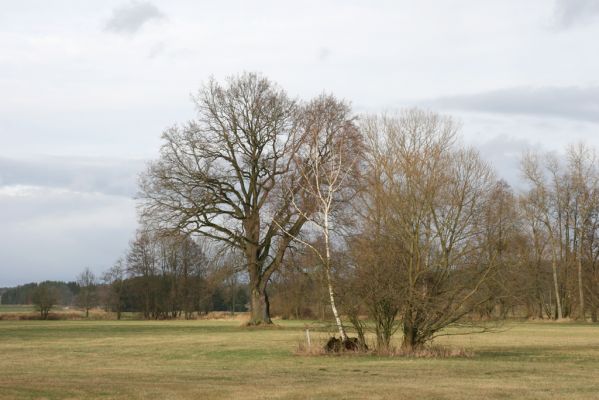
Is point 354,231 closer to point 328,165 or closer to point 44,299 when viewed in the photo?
point 328,165

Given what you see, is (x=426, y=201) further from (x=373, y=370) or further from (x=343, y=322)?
(x=373, y=370)

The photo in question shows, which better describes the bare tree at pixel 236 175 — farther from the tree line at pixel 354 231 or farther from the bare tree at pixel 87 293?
the bare tree at pixel 87 293

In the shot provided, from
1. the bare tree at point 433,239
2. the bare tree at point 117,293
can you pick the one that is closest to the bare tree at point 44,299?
the bare tree at point 117,293

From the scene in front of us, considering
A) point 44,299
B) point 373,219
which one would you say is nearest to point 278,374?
point 373,219

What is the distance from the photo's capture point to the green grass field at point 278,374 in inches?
644

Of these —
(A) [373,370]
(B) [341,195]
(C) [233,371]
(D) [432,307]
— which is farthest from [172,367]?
(B) [341,195]

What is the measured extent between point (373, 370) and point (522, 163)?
211 feet

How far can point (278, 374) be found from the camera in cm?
2156

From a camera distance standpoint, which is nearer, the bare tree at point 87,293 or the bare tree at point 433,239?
the bare tree at point 433,239

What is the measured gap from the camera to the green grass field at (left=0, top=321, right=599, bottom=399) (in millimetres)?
16359

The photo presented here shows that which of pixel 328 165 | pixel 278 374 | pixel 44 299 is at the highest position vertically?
pixel 328 165

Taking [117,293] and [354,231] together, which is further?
[117,293]

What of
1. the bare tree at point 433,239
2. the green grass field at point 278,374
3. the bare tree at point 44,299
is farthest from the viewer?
the bare tree at point 44,299

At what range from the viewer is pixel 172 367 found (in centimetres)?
2458
